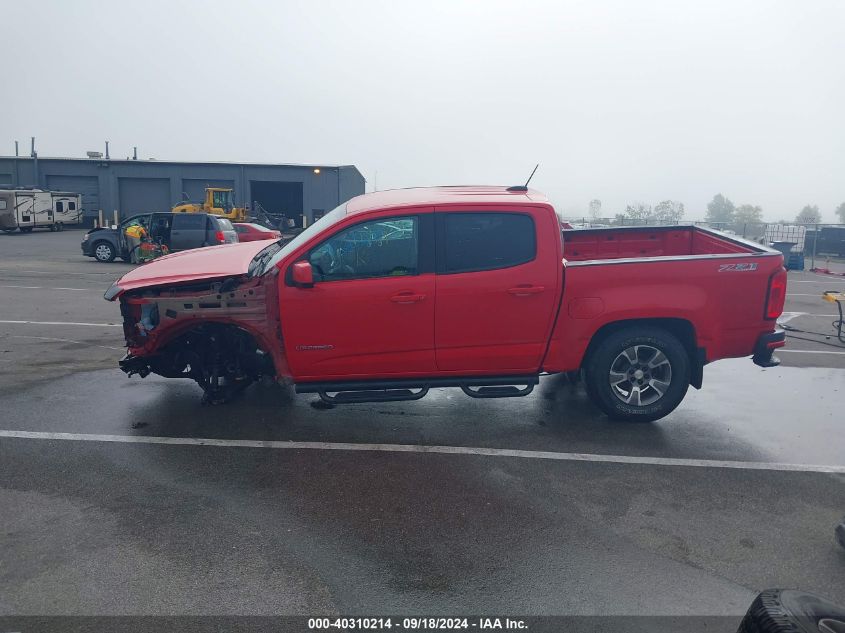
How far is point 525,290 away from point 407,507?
6.80ft

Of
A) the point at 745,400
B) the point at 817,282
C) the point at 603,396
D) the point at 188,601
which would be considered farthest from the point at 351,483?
the point at 817,282

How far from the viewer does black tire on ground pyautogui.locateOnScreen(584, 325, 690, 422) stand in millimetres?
5797

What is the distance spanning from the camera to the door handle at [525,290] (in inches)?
217

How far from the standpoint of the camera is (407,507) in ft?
14.4

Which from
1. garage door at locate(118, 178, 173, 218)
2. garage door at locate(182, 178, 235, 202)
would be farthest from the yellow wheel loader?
garage door at locate(118, 178, 173, 218)

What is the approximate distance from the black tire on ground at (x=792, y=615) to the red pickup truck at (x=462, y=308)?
358 cm

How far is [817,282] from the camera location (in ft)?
61.5

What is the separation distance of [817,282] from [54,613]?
2027 cm

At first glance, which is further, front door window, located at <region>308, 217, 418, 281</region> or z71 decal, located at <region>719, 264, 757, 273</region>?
z71 decal, located at <region>719, 264, 757, 273</region>

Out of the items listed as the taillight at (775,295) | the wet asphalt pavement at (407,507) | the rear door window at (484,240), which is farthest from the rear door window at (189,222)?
the taillight at (775,295)

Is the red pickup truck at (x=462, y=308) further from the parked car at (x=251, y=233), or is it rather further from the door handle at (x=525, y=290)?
the parked car at (x=251, y=233)

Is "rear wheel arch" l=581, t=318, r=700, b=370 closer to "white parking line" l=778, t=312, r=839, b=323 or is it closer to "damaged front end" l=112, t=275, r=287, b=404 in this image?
"damaged front end" l=112, t=275, r=287, b=404

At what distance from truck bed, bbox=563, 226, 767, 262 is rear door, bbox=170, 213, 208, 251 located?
48.7ft

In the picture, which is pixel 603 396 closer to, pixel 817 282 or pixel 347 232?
pixel 347 232
